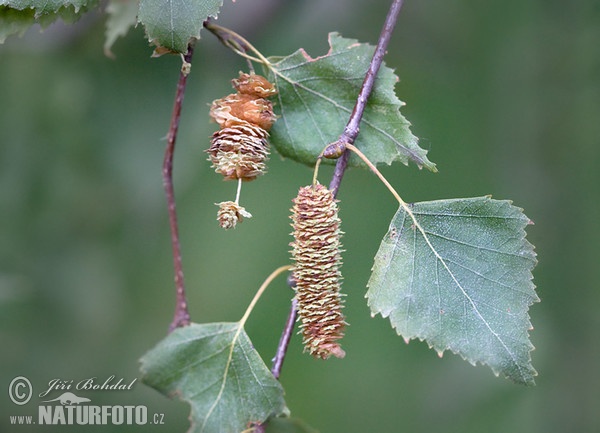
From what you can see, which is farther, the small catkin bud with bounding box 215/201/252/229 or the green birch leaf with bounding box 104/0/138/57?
the green birch leaf with bounding box 104/0/138/57

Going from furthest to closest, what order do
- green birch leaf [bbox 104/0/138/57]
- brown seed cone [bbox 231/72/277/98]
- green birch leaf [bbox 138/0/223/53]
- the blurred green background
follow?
the blurred green background < green birch leaf [bbox 104/0/138/57] < brown seed cone [bbox 231/72/277/98] < green birch leaf [bbox 138/0/223/53]

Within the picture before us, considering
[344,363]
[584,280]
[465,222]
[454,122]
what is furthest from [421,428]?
[465,222]

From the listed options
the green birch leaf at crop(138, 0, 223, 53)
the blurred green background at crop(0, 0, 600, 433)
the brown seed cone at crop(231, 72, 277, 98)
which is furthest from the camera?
the blurred green background at crop(0, 0, 600, 433)

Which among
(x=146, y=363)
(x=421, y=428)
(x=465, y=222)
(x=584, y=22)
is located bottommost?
(x=421, y=428)

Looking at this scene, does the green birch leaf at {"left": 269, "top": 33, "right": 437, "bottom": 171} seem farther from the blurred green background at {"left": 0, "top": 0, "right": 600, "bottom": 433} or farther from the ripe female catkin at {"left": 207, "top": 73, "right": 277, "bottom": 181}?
the blurred green background at {"left": 0, "top": 0, "right": 600, "bottom": 433}

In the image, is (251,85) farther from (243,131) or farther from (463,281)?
(463,281)

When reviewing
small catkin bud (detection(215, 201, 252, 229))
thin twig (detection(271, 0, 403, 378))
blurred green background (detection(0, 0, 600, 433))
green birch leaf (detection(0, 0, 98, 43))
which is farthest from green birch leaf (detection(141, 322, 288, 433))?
blurred green background (detection(0, 0, 600, 433))

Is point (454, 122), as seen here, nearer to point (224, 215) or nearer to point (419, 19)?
point (419, 19)
